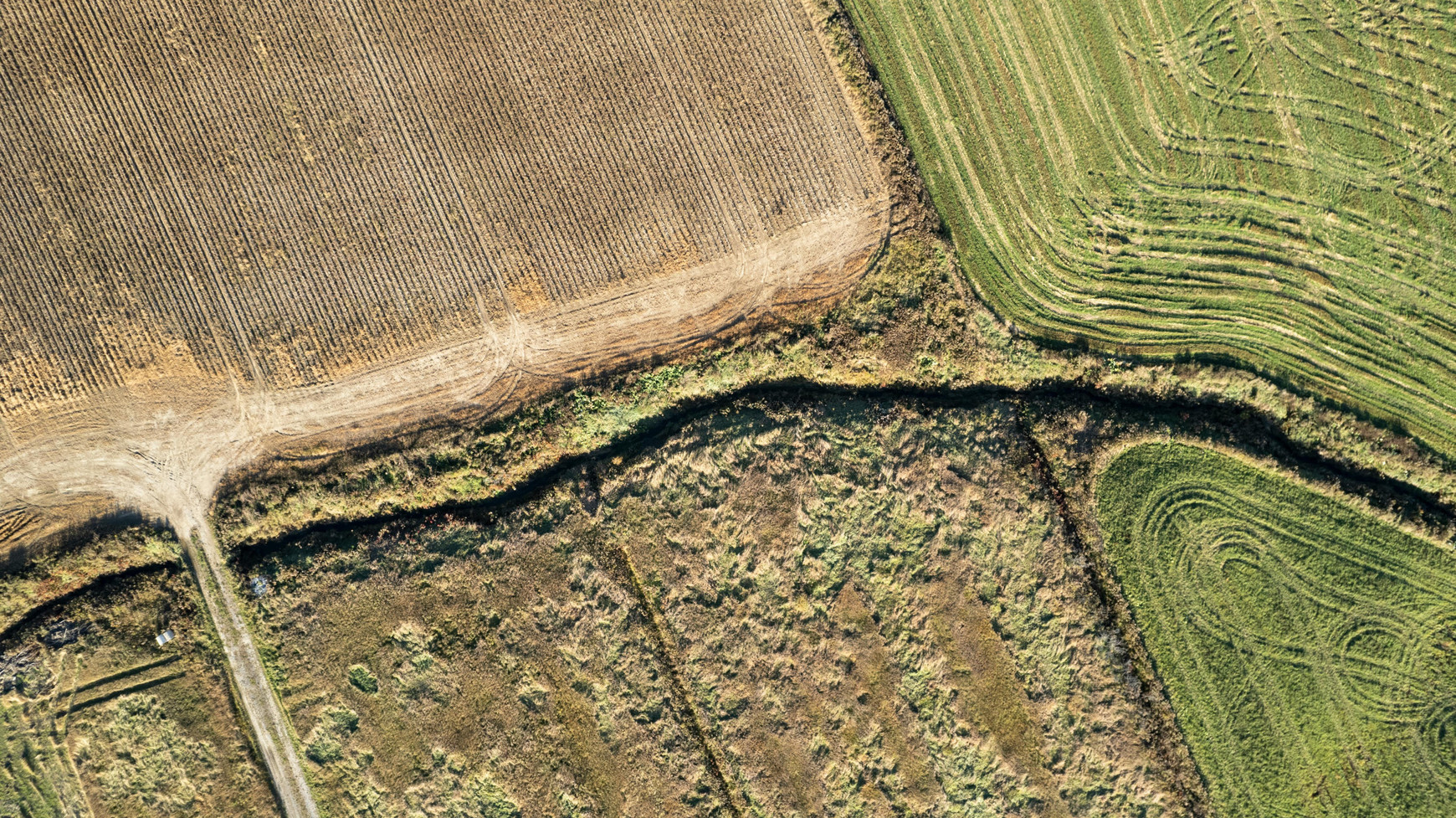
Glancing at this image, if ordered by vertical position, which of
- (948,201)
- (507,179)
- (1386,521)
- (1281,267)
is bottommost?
(1386,521)

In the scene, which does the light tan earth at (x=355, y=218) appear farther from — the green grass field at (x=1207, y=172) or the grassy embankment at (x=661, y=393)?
the green grass field at (x=1207, y=172)

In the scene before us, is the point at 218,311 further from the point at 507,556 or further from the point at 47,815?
the point at 47,815

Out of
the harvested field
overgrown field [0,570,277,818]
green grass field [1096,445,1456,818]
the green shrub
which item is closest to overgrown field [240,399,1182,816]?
the green shrub

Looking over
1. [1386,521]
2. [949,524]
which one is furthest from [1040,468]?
[1386,521]

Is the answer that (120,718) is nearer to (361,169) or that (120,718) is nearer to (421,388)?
(421,388)

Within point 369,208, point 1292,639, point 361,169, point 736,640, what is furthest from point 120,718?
point 1292,639

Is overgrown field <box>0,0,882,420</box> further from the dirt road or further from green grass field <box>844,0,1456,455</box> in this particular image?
the dirt road

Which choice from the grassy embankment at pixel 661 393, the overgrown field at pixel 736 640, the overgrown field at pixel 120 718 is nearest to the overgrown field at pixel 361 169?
the grassy embankment at pixel 661 393
